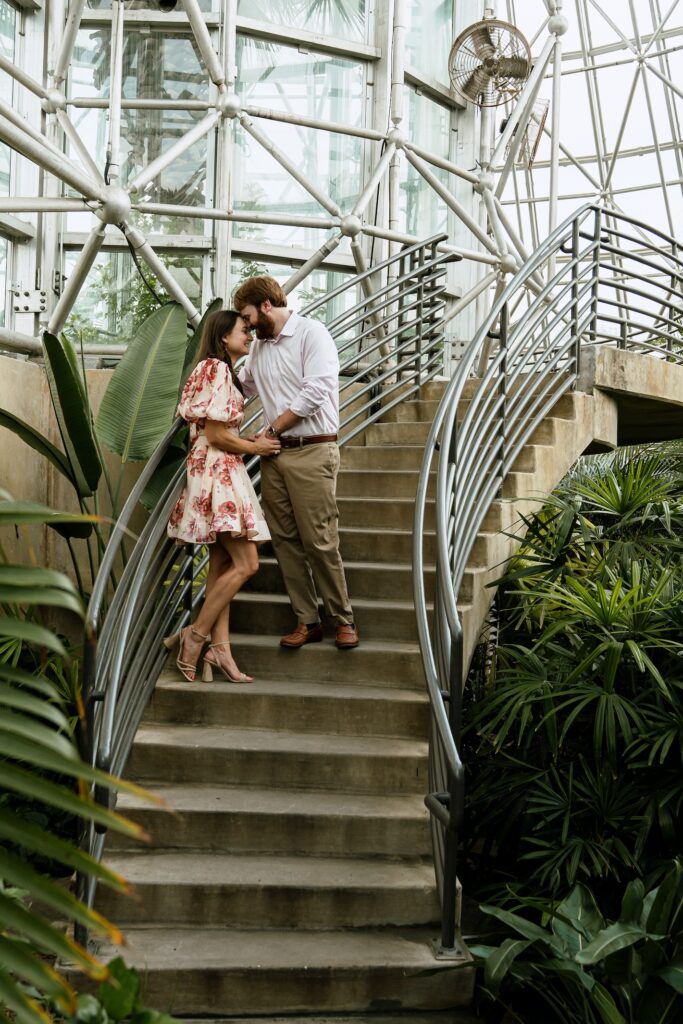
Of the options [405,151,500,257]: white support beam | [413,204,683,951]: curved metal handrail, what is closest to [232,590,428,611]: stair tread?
[413,204,683,951]: curved metal handrail

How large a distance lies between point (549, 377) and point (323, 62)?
3.98 metres

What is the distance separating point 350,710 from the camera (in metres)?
4.69

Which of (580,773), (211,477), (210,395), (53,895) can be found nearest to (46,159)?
(210,395)

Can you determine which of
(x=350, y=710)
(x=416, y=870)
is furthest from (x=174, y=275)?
(x=416, y=870)

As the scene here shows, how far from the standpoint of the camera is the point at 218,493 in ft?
15.7

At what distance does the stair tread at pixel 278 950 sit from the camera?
3.65 meters

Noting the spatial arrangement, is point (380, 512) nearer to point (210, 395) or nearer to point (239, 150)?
point (210, 395)

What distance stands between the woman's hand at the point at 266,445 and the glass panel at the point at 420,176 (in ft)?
17.9

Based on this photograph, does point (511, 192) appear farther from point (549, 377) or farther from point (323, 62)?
point (549, 377)

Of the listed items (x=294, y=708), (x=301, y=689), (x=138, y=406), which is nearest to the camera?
(x=294, y=708)

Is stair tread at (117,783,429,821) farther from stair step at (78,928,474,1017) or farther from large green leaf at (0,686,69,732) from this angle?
large green leaf at (0,686,69,732)

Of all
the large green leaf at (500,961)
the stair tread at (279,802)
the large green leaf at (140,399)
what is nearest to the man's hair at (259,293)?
the large green leaf at (140,399)

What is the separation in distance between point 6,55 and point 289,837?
6621 millimetres

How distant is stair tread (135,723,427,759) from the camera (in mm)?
4469
